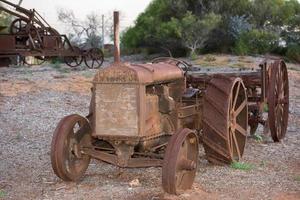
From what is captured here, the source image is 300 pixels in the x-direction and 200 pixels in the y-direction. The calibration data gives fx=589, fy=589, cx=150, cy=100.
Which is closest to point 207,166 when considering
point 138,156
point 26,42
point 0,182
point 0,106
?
point 138,156

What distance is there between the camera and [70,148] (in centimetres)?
691

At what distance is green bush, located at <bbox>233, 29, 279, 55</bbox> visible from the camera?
2970 cm

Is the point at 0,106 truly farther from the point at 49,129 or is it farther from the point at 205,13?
the point at 205,13

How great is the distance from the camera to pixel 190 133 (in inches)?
255

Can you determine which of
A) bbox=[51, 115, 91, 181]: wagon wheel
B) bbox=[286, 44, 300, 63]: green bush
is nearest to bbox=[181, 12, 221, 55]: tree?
bbox=[286, 44, 300, 63]: green bush

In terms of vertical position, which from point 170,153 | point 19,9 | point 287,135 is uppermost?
point 19,9

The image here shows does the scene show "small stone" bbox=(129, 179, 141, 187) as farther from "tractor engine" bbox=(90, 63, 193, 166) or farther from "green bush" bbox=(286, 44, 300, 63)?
"green bush" bbox=(286, 44, 300, 63)

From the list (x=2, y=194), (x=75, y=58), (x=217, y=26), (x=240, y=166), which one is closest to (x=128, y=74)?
(x=2, y=194)

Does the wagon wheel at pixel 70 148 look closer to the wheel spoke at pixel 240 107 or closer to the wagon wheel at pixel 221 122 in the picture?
the wagon wheel at pixel 221 122

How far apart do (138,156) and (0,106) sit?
25.3 ft

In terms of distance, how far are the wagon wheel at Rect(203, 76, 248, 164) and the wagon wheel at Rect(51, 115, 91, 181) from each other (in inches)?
58.9

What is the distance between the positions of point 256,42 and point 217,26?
7.42 ft

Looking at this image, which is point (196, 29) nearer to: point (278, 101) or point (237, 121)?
point (278, 101)

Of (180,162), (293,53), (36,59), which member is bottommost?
(36,59)
